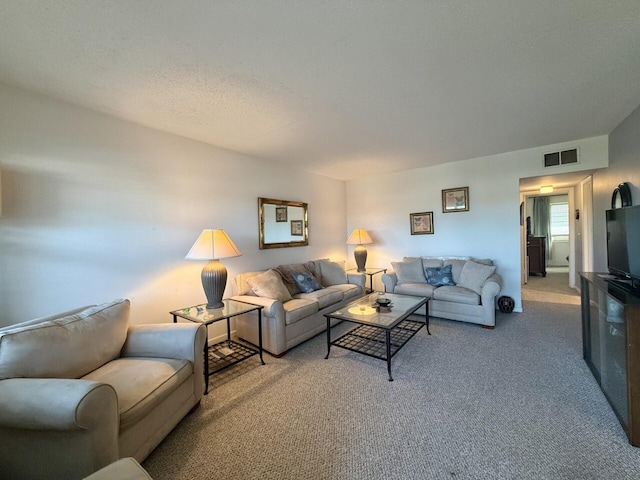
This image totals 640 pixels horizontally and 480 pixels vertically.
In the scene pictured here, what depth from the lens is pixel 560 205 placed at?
25.1ft

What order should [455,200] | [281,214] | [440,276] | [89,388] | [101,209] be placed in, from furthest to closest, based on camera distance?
[455,200] → [281,214] → [440,276] → [101,209] → [89,388]

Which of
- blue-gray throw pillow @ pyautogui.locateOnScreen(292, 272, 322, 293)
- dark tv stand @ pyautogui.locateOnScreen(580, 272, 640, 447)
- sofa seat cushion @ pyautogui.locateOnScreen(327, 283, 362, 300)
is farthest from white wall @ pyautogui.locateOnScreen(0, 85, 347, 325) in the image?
dark tv stand @ pyautogui.locateOnScreen(580, 272, 640, 447)

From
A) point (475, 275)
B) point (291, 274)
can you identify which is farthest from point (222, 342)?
point (475, 275)

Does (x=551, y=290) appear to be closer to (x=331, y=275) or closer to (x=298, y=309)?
(x=331, y=275)

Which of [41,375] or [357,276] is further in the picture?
[357,276]

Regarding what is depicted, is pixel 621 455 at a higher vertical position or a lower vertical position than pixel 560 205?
lower

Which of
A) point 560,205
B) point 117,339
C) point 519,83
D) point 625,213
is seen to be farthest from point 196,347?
point 560,205

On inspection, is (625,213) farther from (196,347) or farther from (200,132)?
(200,132)

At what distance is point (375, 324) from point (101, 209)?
2656 millimetres

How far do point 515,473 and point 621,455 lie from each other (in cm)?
66

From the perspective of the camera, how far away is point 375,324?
7.64ft

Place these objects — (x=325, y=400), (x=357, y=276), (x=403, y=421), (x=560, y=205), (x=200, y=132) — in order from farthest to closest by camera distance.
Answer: (x=560, y=205) → (x=357, y=276) → (x=200, y=132) → (x=325, y=400) → (x=403, y=421)

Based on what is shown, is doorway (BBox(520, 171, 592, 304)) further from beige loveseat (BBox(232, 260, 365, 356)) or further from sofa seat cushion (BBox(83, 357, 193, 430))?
sofa seat cushion (BBox(83, 357, 193, 430))

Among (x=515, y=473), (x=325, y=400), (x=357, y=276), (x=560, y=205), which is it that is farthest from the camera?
(x=560, y=205)
